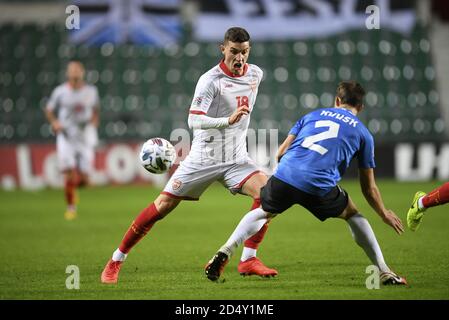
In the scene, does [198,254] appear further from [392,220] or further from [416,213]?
[392,220]

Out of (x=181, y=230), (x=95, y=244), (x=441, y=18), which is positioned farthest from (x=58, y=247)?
(x=441, y=18)

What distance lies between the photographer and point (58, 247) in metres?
9.12

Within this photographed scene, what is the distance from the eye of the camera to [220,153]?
23.0 feet

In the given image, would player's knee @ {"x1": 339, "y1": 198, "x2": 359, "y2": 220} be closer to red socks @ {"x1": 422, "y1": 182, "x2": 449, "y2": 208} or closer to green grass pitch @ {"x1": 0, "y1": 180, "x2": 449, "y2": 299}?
green grass pitch @ {"x1": 0, "y1": 180, "x2": 449, "y2": 299}

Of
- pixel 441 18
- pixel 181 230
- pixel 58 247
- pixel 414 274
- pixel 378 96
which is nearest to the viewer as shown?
pixel 414 274

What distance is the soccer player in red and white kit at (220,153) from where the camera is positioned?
6.80 meters

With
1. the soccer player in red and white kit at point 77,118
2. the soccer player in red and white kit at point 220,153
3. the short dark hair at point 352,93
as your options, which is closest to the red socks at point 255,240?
the soccer player in red and white kit at point 220,153

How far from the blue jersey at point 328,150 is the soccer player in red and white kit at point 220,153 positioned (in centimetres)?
71

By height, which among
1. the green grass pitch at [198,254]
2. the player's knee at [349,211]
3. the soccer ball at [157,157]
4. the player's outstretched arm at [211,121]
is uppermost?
the player's outstretched arm at [211,121]

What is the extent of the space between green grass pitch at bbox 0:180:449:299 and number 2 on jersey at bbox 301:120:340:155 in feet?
3.38

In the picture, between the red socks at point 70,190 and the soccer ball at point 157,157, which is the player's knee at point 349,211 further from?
the red socks at point 70,190

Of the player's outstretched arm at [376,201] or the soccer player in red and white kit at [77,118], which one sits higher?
the soccer player in red and white kit at [77,118]

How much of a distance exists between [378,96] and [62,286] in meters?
14.5
